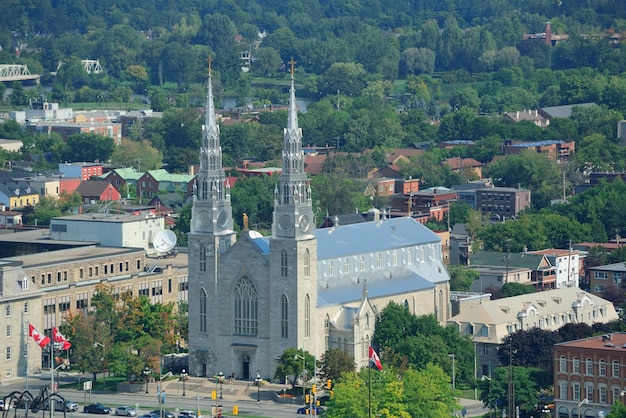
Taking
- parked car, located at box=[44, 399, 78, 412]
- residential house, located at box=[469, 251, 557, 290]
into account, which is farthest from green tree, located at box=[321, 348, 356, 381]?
residential house, located at box=[469, 251, 557, 290]

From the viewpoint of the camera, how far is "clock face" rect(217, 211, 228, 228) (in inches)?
6009

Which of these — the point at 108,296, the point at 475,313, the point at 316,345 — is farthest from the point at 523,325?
the point at 108,296

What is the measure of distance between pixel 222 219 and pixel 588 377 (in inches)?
1077

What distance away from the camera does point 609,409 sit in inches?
5315

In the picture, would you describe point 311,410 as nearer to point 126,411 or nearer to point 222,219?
point 126,411

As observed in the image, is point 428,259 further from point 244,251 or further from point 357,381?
point 357,381

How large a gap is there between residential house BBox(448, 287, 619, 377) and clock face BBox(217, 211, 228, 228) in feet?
53.7

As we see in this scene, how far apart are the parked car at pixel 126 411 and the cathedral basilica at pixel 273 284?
12.1m

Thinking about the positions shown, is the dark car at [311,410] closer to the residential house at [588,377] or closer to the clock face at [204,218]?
the residential house at [588,377]

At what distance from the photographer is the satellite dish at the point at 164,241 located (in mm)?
178250

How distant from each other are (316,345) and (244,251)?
7.27 meters

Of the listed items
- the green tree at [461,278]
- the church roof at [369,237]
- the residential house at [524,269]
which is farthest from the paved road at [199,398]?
the residential house at [524,269]

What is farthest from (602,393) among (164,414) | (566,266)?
(566,266)

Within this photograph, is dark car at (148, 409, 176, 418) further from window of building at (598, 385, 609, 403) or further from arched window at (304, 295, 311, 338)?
window of building at (598, 385, 609, 403)
